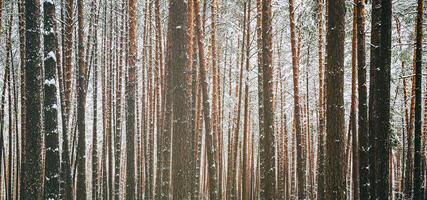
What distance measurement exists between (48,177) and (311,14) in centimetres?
743

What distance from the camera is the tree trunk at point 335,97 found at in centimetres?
575

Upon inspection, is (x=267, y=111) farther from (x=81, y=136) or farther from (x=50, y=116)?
(x=81, y=136)

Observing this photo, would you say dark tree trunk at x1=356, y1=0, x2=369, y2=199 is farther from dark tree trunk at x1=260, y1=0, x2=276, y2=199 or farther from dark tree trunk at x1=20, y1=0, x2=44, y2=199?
dark tree trunk at x1=20, y1=0, x2=44, y2=199

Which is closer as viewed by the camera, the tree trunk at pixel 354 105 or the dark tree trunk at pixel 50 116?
the dark tree trunk at pixel 50 116

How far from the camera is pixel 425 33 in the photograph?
411 inches

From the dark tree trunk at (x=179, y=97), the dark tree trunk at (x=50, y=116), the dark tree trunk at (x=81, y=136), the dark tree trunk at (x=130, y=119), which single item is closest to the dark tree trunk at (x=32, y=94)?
the dark tree trunk at (x=50, y=116)

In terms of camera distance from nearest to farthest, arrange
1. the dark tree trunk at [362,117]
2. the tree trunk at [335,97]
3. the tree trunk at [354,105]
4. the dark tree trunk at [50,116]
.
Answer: the dark tree trunk at [50,116] < the tree trunk at [335,97] < the dark tree trunk at [362,117] < the tree trunk at [354,105]

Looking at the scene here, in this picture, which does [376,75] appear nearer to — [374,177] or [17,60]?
[374,177]

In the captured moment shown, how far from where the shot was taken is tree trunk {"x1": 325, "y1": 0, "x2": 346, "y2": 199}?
5750 millimetres

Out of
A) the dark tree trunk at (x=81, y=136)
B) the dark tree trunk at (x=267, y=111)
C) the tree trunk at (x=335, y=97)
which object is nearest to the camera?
the tree trunk at (x=335, y=97)

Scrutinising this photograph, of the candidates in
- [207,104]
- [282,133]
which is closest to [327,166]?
[207,104]

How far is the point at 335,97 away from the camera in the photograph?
18.9 ft

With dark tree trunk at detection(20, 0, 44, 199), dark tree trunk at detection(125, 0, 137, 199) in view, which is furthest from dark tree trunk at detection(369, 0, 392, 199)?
dark tree trunk at detection(125, 0, 137, 199)

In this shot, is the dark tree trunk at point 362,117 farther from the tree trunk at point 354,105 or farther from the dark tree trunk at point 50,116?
the dark tree trunk at point 50,116
